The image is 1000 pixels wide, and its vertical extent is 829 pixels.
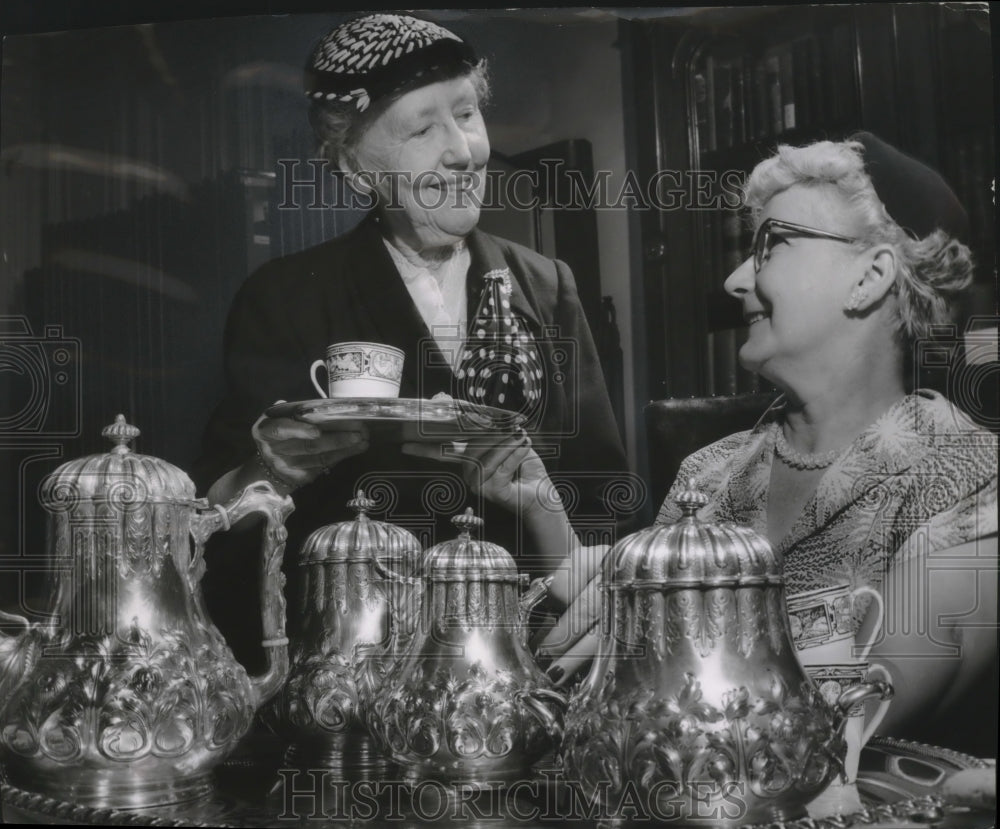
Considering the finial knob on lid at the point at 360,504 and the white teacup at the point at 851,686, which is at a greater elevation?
the finial knob on lid at the point at 360,504

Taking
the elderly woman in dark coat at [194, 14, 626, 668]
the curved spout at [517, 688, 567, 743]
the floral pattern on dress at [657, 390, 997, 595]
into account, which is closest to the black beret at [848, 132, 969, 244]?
the floral pattern on dress at [657, 390, 997, 595]

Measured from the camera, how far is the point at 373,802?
42.5 inches

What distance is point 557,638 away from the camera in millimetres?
1243

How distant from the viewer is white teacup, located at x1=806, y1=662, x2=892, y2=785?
3.35ft

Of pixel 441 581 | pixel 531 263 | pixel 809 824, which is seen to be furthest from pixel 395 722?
pixel 531 263

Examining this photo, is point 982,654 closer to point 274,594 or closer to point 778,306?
point 778,306

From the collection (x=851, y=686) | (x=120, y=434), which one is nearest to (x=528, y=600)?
(x=851, y=686)

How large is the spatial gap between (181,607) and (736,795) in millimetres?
537

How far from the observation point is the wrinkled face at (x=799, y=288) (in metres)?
1.20

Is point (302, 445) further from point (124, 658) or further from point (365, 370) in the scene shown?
point (124, 658)

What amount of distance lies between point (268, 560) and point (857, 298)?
2.21 ft

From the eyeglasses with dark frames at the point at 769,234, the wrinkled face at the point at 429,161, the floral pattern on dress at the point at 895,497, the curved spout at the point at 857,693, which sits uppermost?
the wrinkled face at the point at 429,161

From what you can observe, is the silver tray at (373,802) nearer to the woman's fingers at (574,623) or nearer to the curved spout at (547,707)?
Result: the curved spout at (547,707)

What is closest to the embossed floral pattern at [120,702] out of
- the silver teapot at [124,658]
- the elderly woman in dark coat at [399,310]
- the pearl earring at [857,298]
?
the silver teapot at [124,658]
